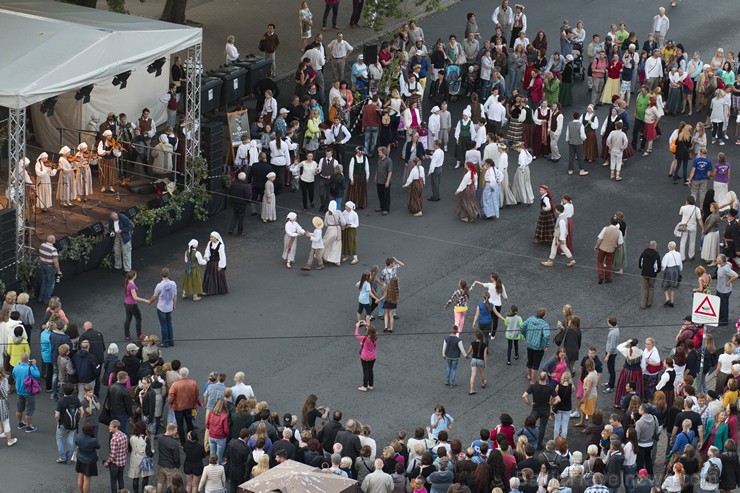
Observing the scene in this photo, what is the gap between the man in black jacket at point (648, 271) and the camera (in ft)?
87.3

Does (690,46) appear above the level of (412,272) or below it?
above

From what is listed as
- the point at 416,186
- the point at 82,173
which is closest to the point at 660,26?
the point at 416,186

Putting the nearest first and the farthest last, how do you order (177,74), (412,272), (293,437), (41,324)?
1. (293,437)
2. (41,324)
3. (412,272)
4. (177,74)

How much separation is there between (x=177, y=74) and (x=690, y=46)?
14.4 metres

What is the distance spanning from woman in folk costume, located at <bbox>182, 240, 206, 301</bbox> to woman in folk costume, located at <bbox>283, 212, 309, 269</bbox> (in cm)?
189

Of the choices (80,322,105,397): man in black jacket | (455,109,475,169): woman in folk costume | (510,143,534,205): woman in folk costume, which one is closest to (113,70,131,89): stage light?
(455,109,475,169): woman in folk costume

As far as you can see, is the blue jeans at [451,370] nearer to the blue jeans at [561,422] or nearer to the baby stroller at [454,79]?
the blue jeans at [561,422]

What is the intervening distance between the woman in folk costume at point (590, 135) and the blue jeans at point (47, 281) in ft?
40.0

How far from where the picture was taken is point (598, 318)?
26391 mm

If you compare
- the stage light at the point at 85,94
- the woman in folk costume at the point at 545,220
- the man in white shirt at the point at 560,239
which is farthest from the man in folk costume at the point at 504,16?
the stage light at the point at 85,94

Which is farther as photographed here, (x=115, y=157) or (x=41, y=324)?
(x=115, y=157)

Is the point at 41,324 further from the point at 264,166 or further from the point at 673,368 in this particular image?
the point at 673,368

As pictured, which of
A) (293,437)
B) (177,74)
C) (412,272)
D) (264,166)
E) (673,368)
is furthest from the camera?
(177,74)

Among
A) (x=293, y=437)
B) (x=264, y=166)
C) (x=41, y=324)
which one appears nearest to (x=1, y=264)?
(x=41, y=324)
